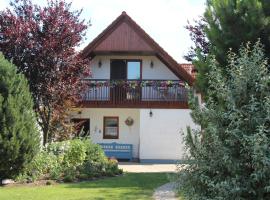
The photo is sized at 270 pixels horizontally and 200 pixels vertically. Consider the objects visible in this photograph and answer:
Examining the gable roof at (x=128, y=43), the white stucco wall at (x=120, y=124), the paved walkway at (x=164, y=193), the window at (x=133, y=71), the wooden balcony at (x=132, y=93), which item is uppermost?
the gable roof at (x=128, y=43)

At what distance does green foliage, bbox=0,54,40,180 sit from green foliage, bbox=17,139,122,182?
0.65 metres

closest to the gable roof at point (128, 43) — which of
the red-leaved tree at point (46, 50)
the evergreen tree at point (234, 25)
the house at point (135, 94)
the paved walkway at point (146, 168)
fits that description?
the house at point (135, 94)

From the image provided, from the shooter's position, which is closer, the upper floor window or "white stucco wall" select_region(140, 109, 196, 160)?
"white stucco wall" select_region(140, 109, 196, 160)

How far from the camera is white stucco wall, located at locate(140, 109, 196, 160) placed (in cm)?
2759

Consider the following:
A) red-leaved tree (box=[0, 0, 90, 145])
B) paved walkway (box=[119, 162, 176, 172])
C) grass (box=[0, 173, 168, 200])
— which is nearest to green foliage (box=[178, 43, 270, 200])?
grass (box=[0, 173, 168, 200])

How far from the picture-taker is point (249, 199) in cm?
625

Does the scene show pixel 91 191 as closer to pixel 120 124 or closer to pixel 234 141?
pixel 234 141

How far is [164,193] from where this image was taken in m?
13.4

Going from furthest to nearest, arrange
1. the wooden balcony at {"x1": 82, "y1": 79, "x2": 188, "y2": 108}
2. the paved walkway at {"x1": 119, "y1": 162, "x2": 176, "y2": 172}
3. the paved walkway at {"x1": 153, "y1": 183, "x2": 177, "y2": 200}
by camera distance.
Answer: the wooden balcony at {"x1": 82, "y1": 79, "x2": 188, "y2": 108} < the paved walkway at {"x1": 119, "y1": 162, "x2": 176, "y2": 172} < the paved walkway at {"x1": 153, "y1": 183, "x2": 177, "y2": 200}

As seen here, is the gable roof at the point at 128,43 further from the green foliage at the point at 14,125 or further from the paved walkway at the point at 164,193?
the paved walkway at the point at 164,193

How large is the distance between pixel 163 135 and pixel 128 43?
537cm

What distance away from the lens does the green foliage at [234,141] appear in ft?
20.0

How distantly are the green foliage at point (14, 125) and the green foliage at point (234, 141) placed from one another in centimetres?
826

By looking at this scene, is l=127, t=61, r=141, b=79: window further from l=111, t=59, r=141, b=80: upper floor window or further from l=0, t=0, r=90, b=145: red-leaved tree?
l=0, t=0, r=90, b=145: red-leaved tree
